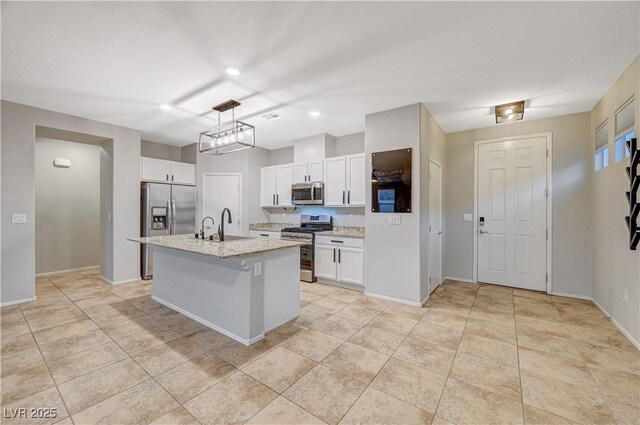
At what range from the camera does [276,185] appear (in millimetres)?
5703

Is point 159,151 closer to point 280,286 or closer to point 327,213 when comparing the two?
point 327,213

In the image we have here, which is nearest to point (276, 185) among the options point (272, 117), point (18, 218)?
point (272, 117)

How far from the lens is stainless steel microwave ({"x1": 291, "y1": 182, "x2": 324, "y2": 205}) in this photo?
492 cm

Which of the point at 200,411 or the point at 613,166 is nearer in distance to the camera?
the point at 200,411

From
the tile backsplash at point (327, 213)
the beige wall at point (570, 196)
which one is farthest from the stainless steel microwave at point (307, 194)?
the beige wall at point (570, 196)

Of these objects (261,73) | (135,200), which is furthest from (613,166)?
(135,200)

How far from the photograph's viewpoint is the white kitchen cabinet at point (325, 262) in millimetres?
4395

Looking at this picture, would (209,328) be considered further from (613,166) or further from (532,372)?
(613,166)

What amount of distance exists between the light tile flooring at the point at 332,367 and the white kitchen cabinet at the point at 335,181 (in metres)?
1.96

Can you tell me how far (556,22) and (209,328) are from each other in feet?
13.3

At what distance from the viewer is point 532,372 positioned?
212 centimetres

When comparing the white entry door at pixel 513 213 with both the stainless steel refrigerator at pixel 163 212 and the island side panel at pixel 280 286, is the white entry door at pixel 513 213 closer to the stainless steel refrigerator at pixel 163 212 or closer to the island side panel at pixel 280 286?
the island side panel at pixel 280 286

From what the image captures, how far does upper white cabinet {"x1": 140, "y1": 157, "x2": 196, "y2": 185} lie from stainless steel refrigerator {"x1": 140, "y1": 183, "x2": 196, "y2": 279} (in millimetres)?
262

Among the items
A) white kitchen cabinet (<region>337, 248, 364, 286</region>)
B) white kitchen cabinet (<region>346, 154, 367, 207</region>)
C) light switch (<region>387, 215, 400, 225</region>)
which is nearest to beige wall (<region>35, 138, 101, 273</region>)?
white kitchen cabinet (<region>337, 248, 364, 286</region>)
